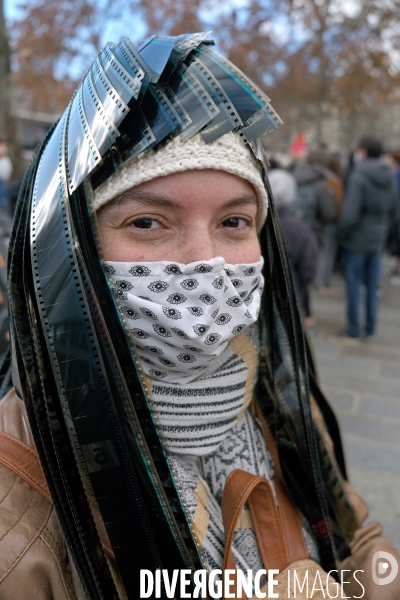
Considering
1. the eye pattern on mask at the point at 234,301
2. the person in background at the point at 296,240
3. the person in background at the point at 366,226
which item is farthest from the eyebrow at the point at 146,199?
the person in background at the point at 366,226

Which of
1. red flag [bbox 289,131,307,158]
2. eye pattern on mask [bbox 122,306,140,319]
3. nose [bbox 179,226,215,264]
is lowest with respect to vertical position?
eye pattern on mask [bbox 122,306,140,319]

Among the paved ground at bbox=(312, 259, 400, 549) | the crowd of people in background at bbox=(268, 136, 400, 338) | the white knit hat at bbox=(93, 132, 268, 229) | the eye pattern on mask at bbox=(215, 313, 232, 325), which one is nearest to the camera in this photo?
the white knit hat at bbox=(93, 132, 268, 229)

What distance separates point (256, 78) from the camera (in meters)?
10.8

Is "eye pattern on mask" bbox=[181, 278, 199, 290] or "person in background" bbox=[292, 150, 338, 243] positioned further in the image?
"person in background" bbox=[292, 150, 338, 243]

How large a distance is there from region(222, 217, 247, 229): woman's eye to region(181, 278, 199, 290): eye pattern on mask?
0.52 ft

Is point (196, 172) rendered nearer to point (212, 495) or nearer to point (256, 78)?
point (212, 495)

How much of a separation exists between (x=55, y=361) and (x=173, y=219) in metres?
0.37

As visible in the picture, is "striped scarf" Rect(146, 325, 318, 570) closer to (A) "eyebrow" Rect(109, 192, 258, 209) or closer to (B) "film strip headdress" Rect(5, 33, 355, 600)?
(B) "film strip headdress" Rect(5, 33, 355, 600)

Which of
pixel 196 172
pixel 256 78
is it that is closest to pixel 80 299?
pixel 196 172

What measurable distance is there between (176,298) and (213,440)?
36 cm

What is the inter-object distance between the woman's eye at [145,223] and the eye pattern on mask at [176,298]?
0.15 metres

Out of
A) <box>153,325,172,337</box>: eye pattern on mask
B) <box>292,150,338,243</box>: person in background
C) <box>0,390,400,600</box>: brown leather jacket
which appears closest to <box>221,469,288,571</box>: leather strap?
<box>0,390,400,600</box>: brown leather jacket

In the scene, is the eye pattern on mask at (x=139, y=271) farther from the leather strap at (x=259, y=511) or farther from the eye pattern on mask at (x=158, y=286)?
the leather strap at (x=259, y=511)

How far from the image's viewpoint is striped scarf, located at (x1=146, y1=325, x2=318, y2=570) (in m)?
1.08
